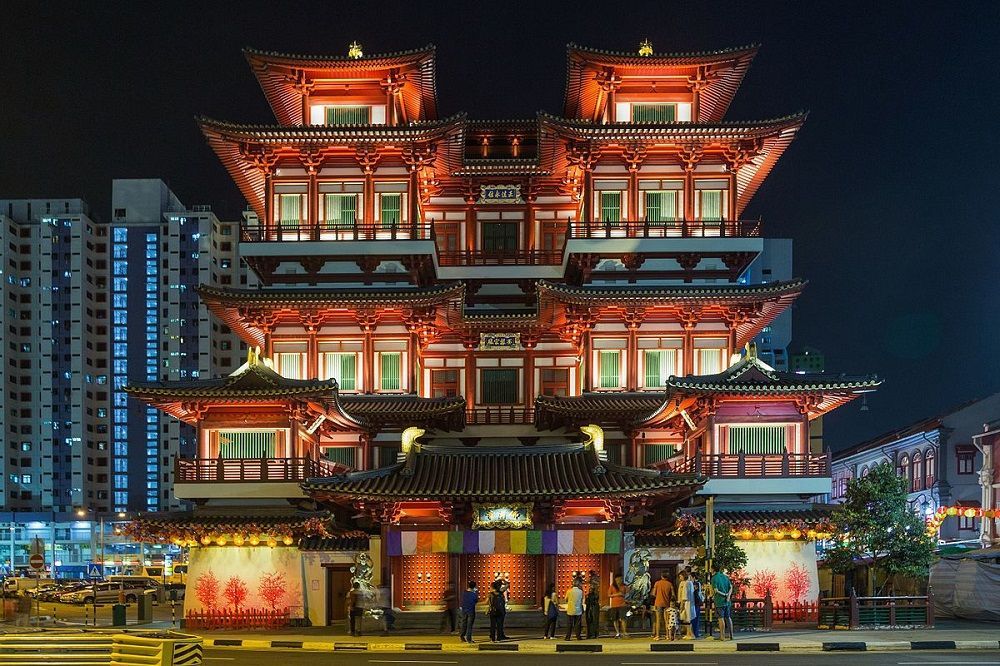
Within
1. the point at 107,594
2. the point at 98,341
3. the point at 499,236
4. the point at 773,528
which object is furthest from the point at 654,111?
the point at 98,341

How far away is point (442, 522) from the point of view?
35.6 metres

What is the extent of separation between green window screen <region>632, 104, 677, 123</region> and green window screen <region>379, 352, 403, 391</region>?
50.6 feet

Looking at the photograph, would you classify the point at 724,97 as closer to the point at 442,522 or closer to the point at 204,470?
the point at 442,522

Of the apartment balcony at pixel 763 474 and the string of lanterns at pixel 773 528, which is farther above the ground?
the apartment balcony at pixel 763 474

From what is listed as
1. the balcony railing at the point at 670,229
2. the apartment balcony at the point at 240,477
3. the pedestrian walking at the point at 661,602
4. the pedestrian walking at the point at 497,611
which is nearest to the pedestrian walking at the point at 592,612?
the pedestrian walking at the point at 661,602

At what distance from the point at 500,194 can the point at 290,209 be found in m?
9.79

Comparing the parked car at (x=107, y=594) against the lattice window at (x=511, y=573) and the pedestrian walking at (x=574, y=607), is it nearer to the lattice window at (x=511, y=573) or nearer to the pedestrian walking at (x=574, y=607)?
the lattice window at (x=511, y=573)

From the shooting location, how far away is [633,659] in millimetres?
26781

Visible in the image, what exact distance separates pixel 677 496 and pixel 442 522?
8224 millimetres

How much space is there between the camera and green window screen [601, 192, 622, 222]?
150 feet

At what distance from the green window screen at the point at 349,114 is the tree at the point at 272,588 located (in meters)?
20.7

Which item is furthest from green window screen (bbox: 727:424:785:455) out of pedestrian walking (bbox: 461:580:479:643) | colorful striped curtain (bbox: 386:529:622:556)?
pedestrian walking (bbox: 461:580:479:643)

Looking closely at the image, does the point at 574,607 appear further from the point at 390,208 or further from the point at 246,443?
the point at 390,208

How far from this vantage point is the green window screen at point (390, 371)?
44.7 meters
